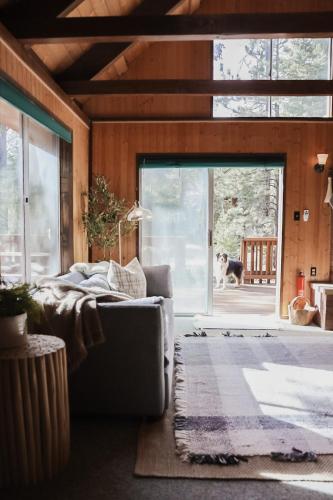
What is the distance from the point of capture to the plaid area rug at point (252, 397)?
2.13 meters

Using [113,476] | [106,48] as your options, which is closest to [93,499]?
[113,476]

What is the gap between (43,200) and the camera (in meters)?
3.64

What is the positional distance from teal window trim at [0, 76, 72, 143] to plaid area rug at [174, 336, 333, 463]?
225 cm

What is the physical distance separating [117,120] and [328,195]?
2.73 m

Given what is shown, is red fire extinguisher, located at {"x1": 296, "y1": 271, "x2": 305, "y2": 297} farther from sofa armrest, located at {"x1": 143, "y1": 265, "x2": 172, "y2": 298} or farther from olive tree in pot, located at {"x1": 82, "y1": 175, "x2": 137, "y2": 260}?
olive tree in pot, located at {"x1": 82, "y1": 175, "x2": 137, "y2": 260}

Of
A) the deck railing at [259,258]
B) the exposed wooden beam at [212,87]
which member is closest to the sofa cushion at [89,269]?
the exposed wooden beam at [212,87]

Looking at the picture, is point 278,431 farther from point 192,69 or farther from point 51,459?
point 192,69

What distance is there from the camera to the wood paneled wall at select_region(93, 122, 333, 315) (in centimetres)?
486

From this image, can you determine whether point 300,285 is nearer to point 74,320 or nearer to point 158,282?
point 158,282

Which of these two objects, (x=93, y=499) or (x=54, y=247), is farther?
(x=54, y=247)

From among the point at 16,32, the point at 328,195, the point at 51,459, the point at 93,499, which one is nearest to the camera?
the point at 93,499

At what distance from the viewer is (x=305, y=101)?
191 inches

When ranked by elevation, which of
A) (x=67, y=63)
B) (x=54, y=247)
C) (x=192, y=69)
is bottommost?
(x=54, y=247)

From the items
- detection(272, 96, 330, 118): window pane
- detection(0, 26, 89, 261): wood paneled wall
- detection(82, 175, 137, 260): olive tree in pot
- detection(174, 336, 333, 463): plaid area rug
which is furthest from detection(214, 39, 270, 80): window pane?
detection(174, 336, 333, 463): plaid area rug
